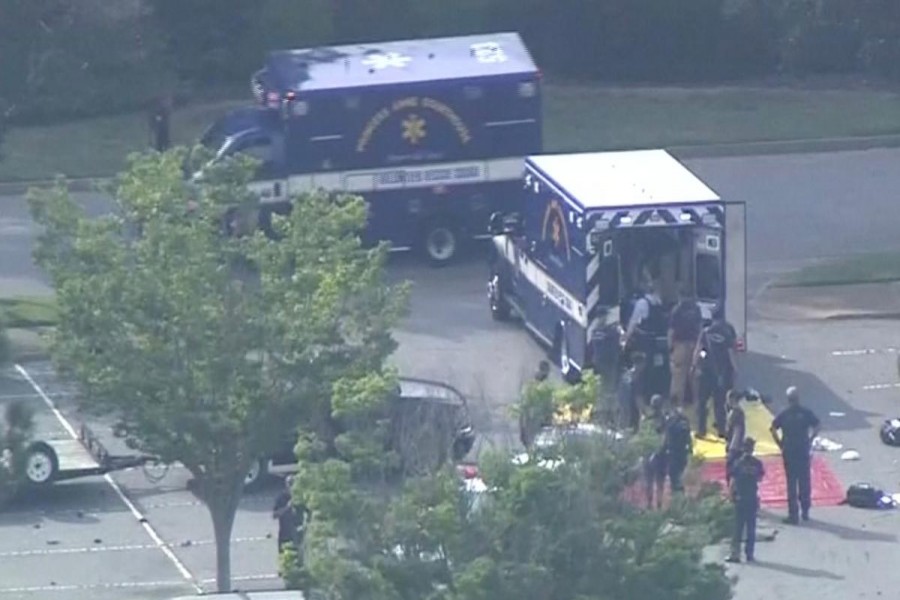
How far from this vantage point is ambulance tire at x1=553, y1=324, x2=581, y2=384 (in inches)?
1206

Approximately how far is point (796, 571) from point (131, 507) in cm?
683

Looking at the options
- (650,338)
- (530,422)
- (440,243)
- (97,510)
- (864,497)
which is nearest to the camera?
(530,422)

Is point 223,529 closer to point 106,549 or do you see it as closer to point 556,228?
point 106,549

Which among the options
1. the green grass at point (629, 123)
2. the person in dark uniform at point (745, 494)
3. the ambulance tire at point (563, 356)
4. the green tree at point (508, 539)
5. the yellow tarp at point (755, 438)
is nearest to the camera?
the green tree at point (508, 539)

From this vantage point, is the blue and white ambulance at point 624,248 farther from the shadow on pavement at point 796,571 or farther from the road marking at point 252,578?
the road marking at point 252,578

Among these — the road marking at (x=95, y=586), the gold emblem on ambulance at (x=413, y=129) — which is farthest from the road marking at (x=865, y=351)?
the road marking at (x=95, y=586)

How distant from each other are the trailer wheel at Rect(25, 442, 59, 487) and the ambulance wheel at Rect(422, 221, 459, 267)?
1049 cm

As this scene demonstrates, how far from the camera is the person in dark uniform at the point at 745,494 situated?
24516mm

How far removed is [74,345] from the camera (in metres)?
23.1

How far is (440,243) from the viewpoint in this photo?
37.2m

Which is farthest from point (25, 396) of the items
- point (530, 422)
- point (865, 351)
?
point (530, 422)

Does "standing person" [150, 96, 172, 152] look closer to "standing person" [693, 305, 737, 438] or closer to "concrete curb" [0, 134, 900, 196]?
"concrete curb" [0, 134, 900, 196]

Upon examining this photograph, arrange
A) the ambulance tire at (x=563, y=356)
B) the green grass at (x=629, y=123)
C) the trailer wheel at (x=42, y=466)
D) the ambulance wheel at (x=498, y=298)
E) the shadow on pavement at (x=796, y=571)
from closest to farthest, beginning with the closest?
the shadow on pavement at (x=796, y=571) < the trailer wheel at (x=42, y=466) < the ambulance tire at (x=563, y=356) < the ambulance wheel at (x=498, y=298) < the green grass at (x=629, y=123)

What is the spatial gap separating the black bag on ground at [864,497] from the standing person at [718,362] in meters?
2.06
